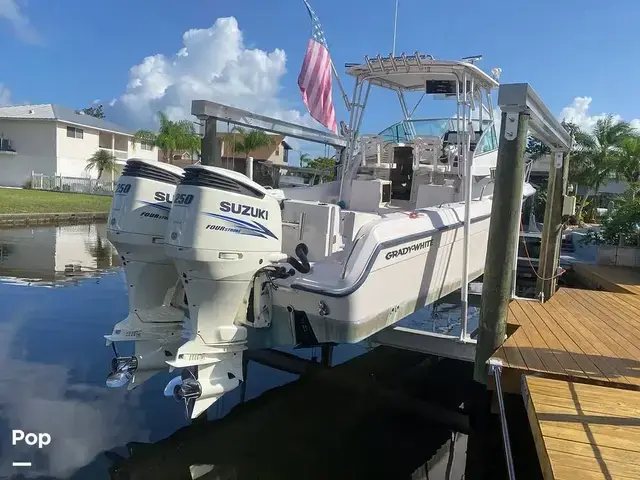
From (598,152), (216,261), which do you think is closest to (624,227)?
(216,261)

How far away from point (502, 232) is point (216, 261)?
220 centimetres

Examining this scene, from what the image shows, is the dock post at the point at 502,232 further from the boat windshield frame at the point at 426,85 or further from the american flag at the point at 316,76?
the american flag at the point at 316,76

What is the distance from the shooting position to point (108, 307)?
7.96 meters

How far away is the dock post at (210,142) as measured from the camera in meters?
6.64

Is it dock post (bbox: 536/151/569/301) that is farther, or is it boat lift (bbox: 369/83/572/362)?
dock post (bbox: 536/151/569/301)

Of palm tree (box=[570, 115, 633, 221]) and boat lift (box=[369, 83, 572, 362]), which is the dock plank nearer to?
boat lift (box=[369, 83, 572, 362])

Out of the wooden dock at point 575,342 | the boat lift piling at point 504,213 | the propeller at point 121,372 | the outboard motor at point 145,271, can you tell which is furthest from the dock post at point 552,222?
the propeller at point 121,372

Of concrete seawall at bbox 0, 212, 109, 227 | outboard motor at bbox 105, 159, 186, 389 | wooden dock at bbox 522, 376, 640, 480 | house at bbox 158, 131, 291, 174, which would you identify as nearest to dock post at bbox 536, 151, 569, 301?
wooden dock at bbox 522, 376, 640, 480

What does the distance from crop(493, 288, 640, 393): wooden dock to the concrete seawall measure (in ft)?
51.1

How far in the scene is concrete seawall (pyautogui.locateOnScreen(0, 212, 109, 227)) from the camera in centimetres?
1680

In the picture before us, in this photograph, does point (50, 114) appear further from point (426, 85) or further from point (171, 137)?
point (426, 85)

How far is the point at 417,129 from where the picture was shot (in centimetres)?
830

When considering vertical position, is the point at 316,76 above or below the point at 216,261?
above

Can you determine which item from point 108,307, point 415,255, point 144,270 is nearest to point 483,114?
point 415,255
